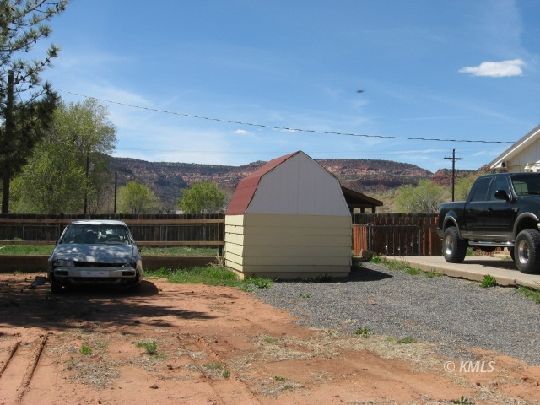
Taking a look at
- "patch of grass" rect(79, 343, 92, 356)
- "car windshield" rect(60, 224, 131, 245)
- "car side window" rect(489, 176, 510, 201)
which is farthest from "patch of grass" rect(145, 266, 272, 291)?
"patch of grass" rect(79, 343, 92, 356)

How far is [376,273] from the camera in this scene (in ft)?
50.3

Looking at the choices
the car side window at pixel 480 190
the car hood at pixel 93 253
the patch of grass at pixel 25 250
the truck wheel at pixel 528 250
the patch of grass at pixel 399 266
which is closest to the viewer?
the truck wheel at pixel 528 250

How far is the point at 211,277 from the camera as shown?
15102 millimetres

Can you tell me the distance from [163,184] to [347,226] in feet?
401

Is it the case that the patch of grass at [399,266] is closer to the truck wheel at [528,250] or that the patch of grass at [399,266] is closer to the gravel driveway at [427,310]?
the gravel driveway at [427,310]

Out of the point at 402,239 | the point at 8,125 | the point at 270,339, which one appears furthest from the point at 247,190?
the point at 270,339

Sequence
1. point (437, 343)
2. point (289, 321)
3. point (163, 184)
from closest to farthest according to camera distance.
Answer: point (437, 343) → point (289, 321) → point (163, 184)

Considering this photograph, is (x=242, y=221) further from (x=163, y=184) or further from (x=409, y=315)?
(x=163, y=184)

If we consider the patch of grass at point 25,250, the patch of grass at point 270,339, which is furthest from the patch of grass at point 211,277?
the patch of grass at point 25,250

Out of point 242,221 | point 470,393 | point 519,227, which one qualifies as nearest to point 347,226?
point 242,221

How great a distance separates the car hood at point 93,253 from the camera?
1199 centimetres

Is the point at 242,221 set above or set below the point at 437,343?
above

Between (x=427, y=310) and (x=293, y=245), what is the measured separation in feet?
17.7

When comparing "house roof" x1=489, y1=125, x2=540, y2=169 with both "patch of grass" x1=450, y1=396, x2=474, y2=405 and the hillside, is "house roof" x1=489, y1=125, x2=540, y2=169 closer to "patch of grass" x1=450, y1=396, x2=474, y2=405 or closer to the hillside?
"patch of grass" x1=450, y1=396, x2=474, y2=405
